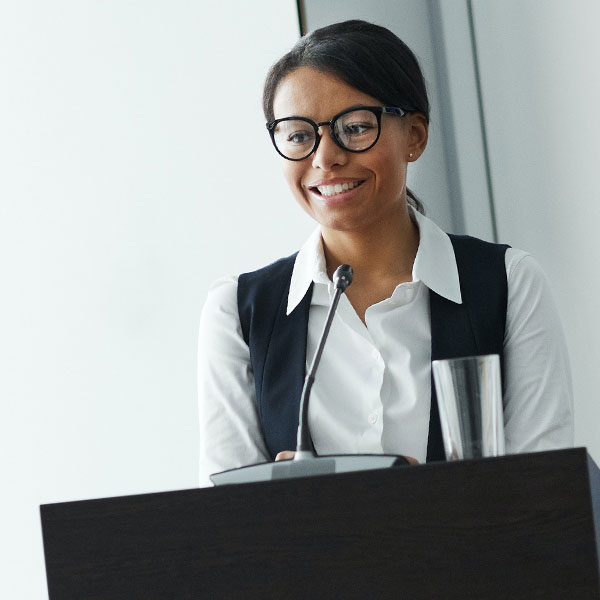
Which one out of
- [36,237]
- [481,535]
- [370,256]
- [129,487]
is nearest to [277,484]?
[481,535]

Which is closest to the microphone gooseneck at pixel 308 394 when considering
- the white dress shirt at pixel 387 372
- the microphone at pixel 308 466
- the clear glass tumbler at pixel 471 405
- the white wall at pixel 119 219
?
the microphone at pixel 308 466

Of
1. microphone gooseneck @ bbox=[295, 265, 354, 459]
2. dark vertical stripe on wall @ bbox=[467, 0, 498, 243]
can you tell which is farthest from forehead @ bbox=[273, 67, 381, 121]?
dark vertical stripe on wall @ bbox=[467, 0, 498, 243]

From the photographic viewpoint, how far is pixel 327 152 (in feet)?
→ 5.17

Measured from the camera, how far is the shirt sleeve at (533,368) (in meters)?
1.52

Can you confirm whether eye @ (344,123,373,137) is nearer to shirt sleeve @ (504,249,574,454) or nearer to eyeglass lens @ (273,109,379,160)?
eyeglass lens @ (273,109,379,160)

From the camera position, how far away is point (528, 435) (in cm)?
151

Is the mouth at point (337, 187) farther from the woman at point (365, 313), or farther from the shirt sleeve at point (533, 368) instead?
the shirt sleeve at point (533, 368)

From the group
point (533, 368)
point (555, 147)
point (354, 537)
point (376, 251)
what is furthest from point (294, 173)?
point (354, 537)

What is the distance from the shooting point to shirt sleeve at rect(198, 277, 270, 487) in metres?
1.61

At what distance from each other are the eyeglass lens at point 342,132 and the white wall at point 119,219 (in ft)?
2.43

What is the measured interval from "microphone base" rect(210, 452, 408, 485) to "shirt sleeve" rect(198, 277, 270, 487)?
0.70m

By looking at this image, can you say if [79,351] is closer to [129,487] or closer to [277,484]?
[129,487]

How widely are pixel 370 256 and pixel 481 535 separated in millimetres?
999

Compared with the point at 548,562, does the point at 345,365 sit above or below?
above
